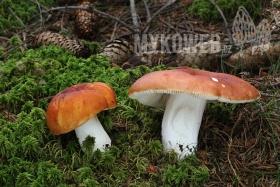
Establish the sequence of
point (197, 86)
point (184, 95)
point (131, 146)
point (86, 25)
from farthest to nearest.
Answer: point (86, 25)
point (131, 146)
point (184, 95)
point (197, 86)

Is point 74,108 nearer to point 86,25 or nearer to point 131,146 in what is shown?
point 131,146

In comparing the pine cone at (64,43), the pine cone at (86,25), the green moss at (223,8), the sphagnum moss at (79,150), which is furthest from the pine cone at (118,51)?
the green moss at (223,8)

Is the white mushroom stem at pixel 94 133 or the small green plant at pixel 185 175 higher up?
the white mushroom stem at pixel 94 133

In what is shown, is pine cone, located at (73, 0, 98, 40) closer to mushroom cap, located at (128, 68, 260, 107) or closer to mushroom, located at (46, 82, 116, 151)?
mushroom, located at (46, 82, 116, 151)

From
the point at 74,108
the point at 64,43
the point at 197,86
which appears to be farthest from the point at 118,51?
the point at 197,86

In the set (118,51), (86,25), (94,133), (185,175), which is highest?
(86,25)

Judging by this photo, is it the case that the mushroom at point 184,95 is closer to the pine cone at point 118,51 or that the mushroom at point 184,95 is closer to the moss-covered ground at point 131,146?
the moss-covered ground at point 131,146

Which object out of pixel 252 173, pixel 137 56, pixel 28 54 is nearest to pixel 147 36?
pixel 137 56
